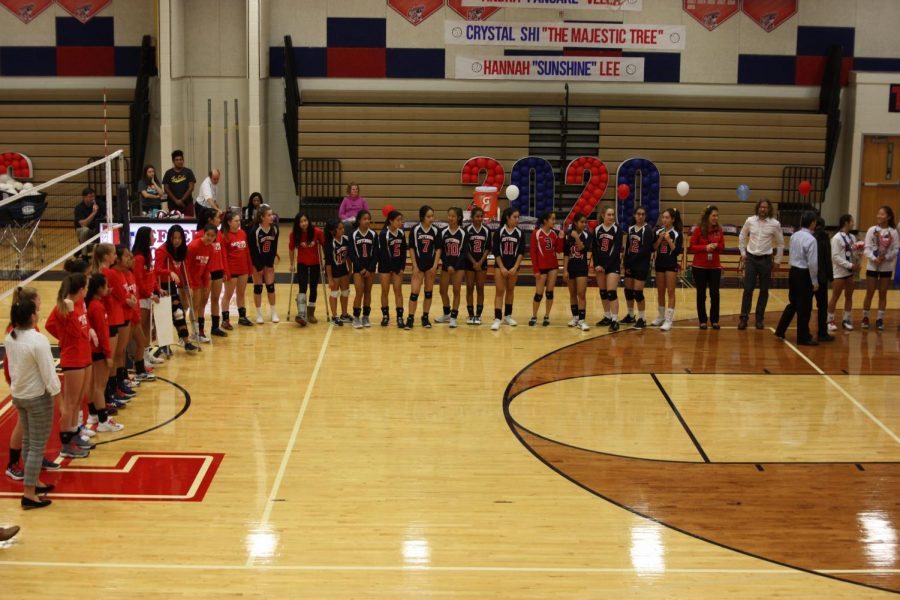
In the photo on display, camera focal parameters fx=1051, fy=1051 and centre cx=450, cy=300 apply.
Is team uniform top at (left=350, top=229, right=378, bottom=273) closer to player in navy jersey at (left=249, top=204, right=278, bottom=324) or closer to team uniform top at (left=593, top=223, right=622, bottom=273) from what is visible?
player in navy jersey at (left=249, top=204, right=278, bottom=324)

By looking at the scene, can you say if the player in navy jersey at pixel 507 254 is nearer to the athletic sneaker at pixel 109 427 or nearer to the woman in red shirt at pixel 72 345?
the athletic sneaker at pixel 109 427

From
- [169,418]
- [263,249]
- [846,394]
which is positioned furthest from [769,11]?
[169,418]

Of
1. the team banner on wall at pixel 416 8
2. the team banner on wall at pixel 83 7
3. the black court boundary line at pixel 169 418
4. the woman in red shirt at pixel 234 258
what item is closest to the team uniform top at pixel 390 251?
the woman in red shirt at pixel 234 258

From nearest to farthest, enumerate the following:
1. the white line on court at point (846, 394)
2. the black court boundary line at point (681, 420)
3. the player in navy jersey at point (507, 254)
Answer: the black court boundary line at point (681, 420) → the white line on court at point (846, 394) → the player in navy jersey at point (507, 254)

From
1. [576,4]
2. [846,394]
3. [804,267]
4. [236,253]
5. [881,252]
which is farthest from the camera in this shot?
[576,4]

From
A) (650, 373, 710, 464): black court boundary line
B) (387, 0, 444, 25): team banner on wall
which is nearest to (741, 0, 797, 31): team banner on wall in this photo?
(387, 0, 444, 25): team banner on wall

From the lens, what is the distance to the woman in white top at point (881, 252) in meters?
13.5

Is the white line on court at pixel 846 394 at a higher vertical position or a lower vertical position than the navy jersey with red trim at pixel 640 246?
lower

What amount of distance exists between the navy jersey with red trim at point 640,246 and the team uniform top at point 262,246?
4.65 meters

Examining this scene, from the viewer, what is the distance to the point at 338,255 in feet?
44.6

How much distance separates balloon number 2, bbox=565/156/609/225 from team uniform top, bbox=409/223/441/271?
788 centimetres

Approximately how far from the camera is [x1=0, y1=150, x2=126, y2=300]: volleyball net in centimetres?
1568

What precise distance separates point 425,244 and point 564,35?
8845mm

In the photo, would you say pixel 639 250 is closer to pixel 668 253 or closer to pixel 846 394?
pixel 668 253
